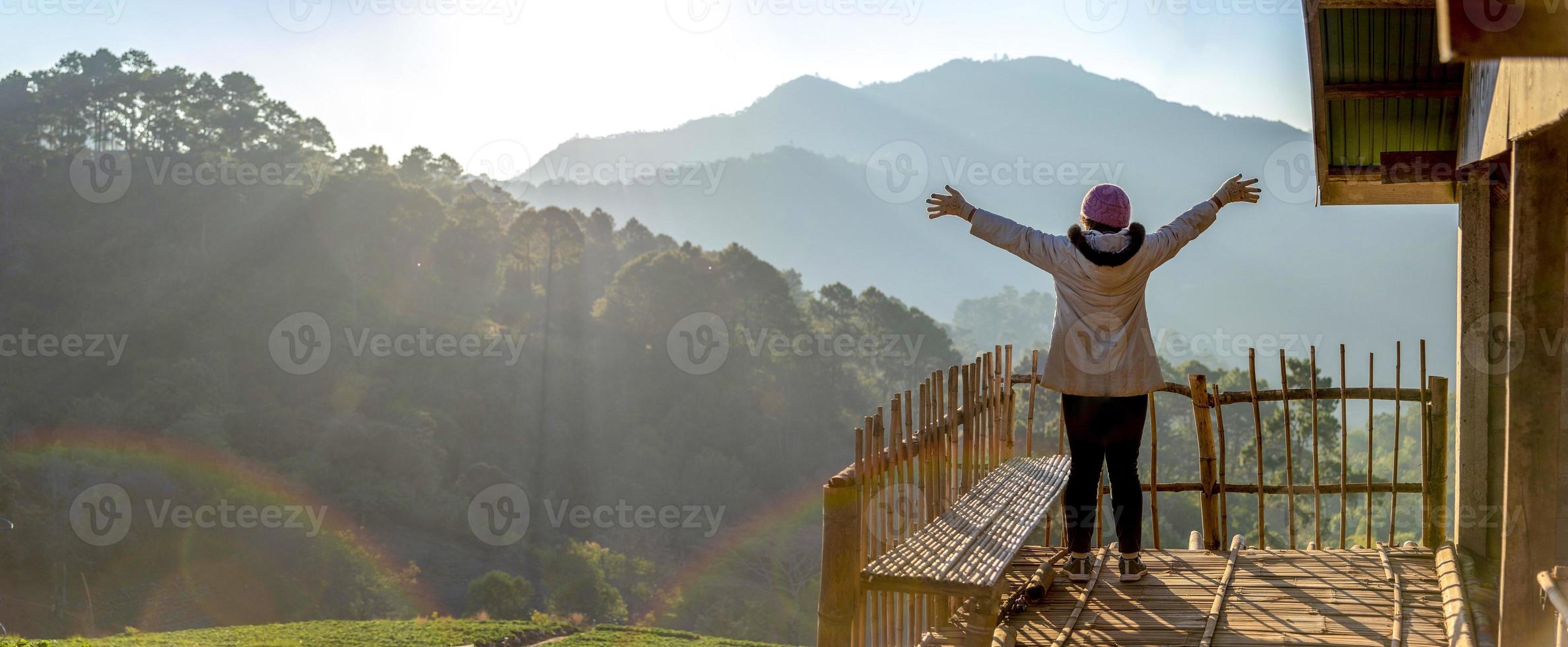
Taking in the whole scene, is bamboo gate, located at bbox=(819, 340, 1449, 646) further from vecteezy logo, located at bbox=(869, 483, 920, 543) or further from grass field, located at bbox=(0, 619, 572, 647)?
grass field, located at bbox=(0, 619, 572, 647)

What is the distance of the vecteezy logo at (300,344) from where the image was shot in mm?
33438

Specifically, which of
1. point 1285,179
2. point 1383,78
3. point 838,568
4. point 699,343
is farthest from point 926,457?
point 1285,179

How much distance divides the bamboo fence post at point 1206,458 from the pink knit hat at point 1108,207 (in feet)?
6.41

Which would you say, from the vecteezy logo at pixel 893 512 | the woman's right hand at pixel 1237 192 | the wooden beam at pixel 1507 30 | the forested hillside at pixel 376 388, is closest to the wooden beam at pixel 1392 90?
the woman's right hand at pixel 1237 192

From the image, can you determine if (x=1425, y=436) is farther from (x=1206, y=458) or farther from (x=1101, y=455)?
(x=1101, y=455)

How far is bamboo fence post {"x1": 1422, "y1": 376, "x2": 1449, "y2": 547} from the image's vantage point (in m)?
5.01

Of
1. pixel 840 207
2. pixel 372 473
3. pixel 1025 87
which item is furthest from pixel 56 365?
pixel 1025 87

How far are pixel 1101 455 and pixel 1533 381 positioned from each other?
4.46 feet

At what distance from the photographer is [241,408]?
30.7 metres

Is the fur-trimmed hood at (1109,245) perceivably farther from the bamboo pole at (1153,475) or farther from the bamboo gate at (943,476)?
the bamboo pole at (1153,475)

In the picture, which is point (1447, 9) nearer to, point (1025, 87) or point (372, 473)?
point (372, 473)

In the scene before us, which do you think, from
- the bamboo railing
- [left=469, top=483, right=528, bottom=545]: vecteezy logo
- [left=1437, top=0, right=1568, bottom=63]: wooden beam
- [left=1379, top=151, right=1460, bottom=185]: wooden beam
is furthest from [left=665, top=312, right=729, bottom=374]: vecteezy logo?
[left=1437, top=0, right=1568, bottom=63]: wooden beam

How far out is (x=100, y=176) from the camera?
36281 mm

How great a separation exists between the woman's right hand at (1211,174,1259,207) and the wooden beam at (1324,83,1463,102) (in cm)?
88
